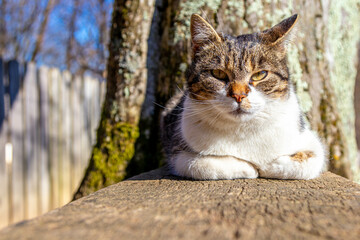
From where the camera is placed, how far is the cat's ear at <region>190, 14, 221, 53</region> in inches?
79.2

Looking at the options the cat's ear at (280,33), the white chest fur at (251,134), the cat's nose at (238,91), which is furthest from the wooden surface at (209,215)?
the cat's ear at (280,33)

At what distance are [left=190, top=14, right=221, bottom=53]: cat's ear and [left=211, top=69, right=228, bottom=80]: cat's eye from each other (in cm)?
25

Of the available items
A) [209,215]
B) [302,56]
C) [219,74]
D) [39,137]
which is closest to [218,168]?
[219,74]

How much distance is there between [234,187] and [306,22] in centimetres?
192

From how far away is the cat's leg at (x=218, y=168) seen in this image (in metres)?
1.79

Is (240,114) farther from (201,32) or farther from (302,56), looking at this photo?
(302,56)

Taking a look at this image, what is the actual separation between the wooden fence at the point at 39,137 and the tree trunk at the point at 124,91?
1460 mm

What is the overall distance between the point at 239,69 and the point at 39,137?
3.24 m

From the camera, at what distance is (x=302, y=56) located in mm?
2646

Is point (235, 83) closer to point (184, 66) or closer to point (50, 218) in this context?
point (184, 66)

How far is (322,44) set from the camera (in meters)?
2.72

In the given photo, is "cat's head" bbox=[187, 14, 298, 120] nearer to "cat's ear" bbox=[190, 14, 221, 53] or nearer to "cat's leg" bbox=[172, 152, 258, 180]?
"cat's ear" bbox=[190, 14, 221, 53]

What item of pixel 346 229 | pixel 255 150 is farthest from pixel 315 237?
pixel 255 150

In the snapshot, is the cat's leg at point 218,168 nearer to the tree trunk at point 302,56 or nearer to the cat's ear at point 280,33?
the cat's ear at point 280,33
